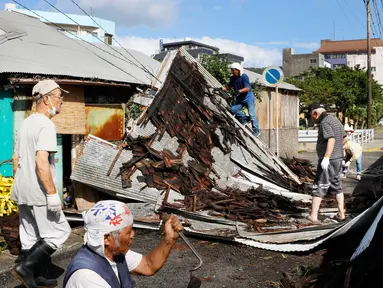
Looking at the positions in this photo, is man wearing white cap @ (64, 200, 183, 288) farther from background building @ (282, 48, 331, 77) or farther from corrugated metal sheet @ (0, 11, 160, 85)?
background building @ (282, 48, 331, 77)

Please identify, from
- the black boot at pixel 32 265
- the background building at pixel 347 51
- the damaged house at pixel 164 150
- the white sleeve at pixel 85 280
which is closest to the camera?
the white sleeve at pixel 85 280

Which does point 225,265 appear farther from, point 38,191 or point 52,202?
point 38,191

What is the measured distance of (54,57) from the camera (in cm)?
862

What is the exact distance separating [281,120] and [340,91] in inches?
1061

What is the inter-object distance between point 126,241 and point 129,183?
14.5ft

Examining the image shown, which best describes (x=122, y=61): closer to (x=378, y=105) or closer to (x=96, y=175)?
(x=96, y=175)

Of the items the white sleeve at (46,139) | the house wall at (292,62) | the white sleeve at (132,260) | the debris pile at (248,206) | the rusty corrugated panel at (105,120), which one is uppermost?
the house wall at (292,62)

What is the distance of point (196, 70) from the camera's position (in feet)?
32.3

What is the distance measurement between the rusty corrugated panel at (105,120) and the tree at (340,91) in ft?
98.9

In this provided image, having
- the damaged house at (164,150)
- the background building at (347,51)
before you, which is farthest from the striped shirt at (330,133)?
the background building at (347,51)

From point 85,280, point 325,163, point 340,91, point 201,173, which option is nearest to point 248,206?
point 201,173

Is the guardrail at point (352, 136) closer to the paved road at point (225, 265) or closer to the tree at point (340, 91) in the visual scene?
the tree at point (340, 91)

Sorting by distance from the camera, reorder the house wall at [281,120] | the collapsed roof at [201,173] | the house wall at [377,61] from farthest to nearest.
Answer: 1. the house wall at [377,61]
2. the house wall at [281,120]
3. the collapsed roof at [201,173]

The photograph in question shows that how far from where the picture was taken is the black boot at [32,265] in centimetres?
436
